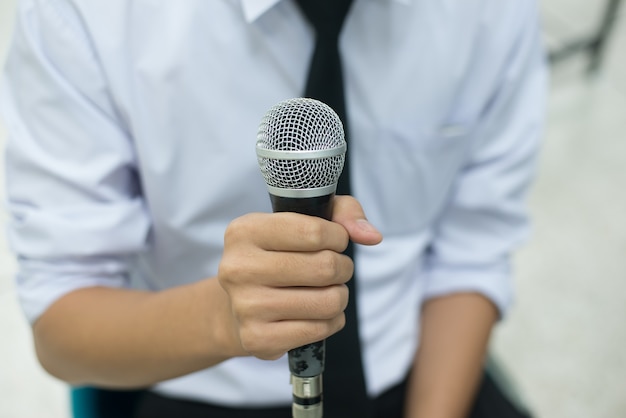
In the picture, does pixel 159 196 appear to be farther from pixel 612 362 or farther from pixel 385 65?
pixel 612 362

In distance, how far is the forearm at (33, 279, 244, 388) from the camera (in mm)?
562

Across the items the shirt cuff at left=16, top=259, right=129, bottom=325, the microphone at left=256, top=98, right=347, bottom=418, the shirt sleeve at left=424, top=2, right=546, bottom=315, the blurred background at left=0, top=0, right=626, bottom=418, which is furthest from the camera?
the blurred background at left=0, top=0, right=626, bottom=418

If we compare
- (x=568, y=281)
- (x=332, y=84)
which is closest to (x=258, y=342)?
(x=332, y=84)

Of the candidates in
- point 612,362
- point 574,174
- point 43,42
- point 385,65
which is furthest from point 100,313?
point 574,174

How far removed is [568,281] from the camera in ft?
5.54

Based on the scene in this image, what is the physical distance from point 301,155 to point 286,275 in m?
0.09

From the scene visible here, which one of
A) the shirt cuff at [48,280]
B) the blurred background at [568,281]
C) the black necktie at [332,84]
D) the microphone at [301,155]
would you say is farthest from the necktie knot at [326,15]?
the blurred background at [568,281]

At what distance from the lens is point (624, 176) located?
197 centimetres

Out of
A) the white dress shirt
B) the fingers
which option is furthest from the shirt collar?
the fingers

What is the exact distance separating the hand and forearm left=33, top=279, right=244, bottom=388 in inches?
2.6

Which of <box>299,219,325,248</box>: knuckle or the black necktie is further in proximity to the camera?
the black necktie

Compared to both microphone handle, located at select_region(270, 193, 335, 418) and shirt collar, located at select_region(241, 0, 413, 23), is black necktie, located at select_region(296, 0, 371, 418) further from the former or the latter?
microphone handle, located at select_region(270, 193, 335, 418)

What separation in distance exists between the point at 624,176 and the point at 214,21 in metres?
1.68

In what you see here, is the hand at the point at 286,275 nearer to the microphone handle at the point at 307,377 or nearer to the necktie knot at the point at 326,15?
the microphone handle at the point at 307,377
